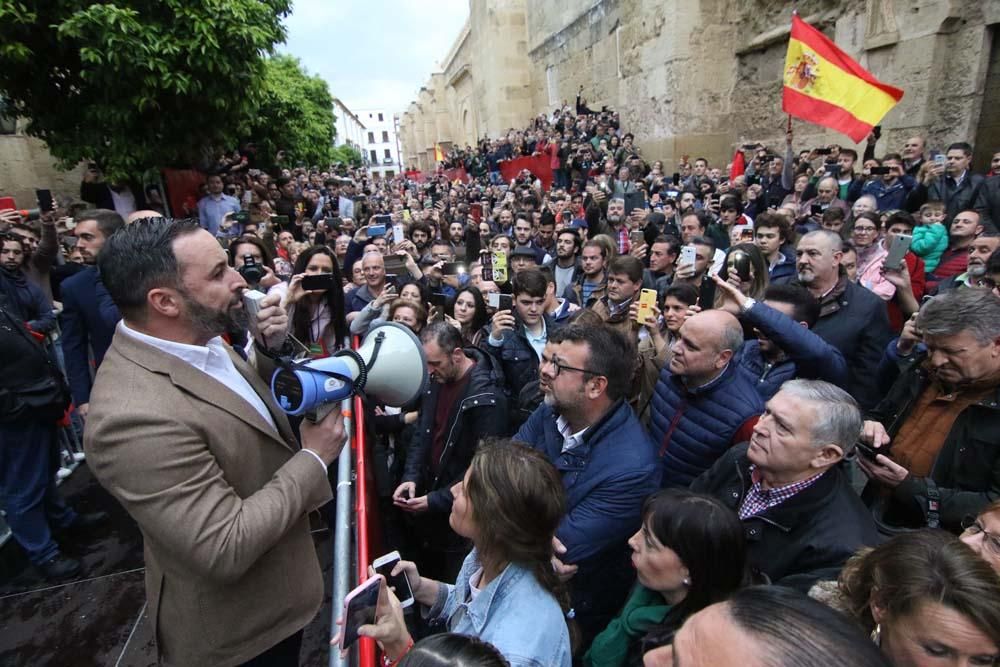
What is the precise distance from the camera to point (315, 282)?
9.89 ft

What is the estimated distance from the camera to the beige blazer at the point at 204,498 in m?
1.24

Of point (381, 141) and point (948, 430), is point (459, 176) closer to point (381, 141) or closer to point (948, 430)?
point (948, 430)

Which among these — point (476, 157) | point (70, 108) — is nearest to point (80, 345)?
point (70, 108)

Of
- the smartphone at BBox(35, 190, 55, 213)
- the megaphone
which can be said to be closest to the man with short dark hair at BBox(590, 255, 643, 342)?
the megaphone

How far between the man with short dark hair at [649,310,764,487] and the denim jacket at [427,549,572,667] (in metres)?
1.00

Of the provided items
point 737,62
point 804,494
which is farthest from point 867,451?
point 737,62

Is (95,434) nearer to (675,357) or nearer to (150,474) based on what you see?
(150,474)

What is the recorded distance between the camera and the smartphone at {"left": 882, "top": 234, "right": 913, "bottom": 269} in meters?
3.38

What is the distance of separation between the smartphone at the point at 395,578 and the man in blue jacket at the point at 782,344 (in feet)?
5.78

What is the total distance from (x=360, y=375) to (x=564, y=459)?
88cm

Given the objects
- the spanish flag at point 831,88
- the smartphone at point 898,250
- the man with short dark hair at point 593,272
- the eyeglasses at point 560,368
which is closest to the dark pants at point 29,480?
the eyeglasses at point 560,368

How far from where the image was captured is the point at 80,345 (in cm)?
325

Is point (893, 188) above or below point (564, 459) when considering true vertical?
above

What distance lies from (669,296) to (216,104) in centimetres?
605
